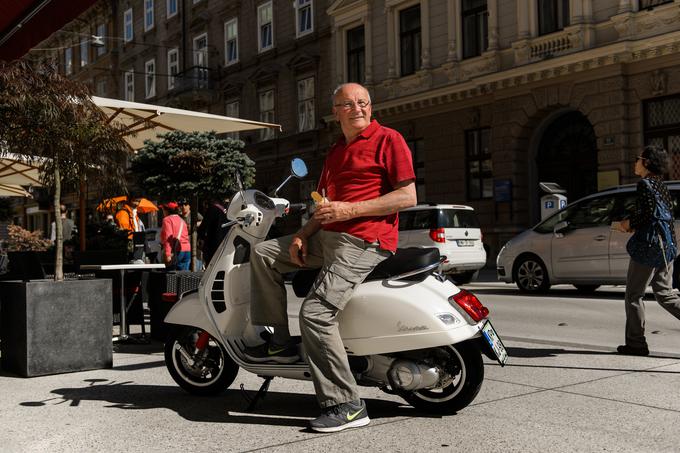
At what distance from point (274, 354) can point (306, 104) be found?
26.4m

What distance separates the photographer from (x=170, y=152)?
11414 millimetres

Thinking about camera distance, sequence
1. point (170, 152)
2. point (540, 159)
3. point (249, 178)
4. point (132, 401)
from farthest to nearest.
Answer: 1. point (540, 159)
2. point (249, 178)
3. point (170, 152)
4. point (132, 401)

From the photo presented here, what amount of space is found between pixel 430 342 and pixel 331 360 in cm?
54

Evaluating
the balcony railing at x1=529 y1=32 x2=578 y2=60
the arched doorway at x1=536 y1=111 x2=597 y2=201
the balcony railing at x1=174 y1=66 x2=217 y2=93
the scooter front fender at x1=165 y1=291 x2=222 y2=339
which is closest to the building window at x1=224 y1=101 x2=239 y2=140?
the balcony railing at x1=174 y1=66 x2=217 y2=93

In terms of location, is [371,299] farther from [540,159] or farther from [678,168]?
[540,159]

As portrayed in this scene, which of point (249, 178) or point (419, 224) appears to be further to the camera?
point (419, 224)

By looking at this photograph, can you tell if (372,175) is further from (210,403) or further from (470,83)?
(470,83)

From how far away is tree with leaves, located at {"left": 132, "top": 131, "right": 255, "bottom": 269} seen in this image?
11227mm

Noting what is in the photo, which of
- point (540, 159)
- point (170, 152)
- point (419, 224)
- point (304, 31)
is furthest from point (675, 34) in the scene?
point (304, 31)

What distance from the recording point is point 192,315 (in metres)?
5.04

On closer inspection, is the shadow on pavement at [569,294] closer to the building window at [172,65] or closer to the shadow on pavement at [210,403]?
the shadow on pavement at [210,403]

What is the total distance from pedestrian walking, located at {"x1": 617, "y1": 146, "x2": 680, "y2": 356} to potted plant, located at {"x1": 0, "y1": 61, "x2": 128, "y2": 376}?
4.28 m

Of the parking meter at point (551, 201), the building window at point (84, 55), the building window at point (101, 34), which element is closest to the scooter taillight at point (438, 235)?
the parking meter at point (551, 201)

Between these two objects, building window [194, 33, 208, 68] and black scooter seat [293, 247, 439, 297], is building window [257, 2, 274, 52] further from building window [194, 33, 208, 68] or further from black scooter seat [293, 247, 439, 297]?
black scooter seat [293, 247, 439, 297]
